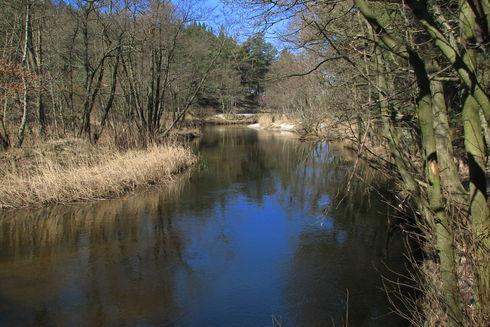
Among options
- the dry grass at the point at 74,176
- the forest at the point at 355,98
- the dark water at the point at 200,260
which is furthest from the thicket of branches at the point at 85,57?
the dark water at the point at 200,260

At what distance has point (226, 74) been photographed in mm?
53344

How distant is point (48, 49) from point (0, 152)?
621cm

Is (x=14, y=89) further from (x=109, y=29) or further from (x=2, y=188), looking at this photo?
(x=109, y=29)

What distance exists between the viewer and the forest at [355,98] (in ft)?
11.4

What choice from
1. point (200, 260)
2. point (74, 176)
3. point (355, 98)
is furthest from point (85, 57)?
point (355, 98)

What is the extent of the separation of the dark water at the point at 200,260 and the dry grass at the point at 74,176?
1.62ft

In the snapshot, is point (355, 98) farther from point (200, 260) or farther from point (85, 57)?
point (85, 57)

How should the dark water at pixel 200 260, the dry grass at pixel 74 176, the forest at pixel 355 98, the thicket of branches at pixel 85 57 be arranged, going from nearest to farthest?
the forest at pixel 355 98 → the dark water at pixel 200 260 → the dry grass at pixel 74 176 → the thicket of branches at pixel 85 57

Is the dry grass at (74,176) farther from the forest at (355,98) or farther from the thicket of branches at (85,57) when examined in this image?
the thicket of branches at (85,57)

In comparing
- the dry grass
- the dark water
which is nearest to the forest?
the dry grass

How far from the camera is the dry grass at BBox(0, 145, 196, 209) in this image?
1164cm

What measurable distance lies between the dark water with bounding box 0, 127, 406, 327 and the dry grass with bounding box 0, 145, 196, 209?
19.4 inches

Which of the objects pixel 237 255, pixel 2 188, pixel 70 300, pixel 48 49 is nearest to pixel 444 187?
pixel 237 255

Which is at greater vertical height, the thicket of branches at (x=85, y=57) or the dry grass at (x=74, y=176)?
the thicket of branches at (x=85, y=57)
